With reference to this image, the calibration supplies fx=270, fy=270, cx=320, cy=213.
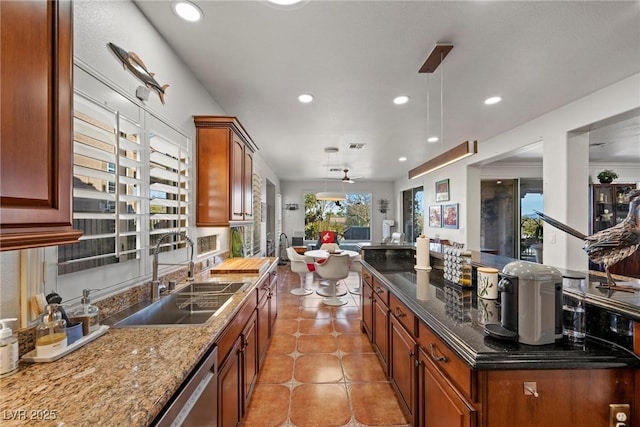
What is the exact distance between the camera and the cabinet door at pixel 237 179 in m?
2.65

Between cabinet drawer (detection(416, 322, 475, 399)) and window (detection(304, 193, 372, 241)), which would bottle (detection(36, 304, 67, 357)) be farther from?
window (detection(304, 193, 372, 241))

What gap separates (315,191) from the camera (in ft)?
32.0

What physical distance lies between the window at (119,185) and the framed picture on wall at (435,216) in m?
5.80

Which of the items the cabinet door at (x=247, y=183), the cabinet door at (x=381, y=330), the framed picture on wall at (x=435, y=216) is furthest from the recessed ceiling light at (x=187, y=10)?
the framed picture on wall at (x=435, y=216)

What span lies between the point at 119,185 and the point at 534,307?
6.86 feet

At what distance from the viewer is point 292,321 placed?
378cm

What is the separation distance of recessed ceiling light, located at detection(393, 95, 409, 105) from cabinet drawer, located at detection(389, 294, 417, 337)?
84.6 inches

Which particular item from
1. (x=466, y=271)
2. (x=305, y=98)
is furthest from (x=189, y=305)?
(x=305, y=98)

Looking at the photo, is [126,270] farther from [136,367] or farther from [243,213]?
[243,213]

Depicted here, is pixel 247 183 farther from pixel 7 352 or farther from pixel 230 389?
pixel 7 352

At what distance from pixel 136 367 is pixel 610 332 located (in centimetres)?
184

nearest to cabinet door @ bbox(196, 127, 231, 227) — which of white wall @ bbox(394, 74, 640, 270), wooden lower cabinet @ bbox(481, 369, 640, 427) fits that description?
wooden lower cabinet @ bbox(481, 369, 640, 427)

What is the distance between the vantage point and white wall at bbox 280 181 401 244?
9703 millimetres

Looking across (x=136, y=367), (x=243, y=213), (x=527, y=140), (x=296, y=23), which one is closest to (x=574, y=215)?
(x=527, y=140)
